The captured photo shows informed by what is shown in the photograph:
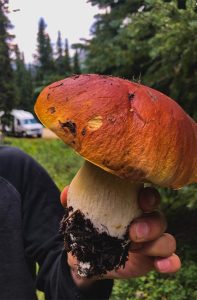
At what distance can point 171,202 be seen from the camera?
11.7 ft

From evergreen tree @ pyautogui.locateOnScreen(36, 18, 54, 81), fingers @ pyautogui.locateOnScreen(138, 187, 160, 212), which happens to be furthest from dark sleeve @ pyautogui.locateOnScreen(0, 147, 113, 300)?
evergreen tree @ pyautogui.locateOnScreen(36, 18, 54, 81)

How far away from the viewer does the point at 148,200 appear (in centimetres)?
100

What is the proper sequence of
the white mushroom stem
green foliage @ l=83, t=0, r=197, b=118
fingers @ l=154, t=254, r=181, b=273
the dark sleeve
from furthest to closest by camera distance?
green foliage @ l=83, t=0, r=197, b=118 → the dark sleeve → fingers @ l=154, t=254, r=181, b=273 → the white mushroom stem

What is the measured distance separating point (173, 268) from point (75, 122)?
478 mm

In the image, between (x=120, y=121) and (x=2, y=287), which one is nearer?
(x=120, y=121)

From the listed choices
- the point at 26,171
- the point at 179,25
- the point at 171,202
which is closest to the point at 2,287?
the point at 26,171

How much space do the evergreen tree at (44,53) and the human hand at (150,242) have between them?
4143 cm

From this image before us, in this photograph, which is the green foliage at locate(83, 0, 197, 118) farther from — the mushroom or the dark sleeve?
the mushroom

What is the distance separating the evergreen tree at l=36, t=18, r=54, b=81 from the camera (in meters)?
45.3

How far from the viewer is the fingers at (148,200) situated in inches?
39.2

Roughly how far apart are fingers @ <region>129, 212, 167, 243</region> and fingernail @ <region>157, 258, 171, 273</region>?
80mm

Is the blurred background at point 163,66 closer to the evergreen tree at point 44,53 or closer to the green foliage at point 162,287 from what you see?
the green foliage at point 162,287

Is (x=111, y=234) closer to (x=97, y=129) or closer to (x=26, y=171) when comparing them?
(x=97, y=129)

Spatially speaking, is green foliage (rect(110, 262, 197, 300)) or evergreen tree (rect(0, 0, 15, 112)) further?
evergreen tree (rect(0, 0, 15, 112))
